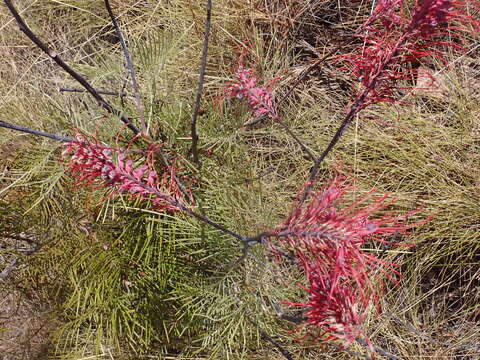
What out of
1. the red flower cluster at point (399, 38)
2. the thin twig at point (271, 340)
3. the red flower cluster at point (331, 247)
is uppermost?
the red flower cluster at point (399, 38)

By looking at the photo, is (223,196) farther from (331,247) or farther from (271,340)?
(331,247)

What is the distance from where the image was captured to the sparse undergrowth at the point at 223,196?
3.32 ft

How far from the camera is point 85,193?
44.2 inches

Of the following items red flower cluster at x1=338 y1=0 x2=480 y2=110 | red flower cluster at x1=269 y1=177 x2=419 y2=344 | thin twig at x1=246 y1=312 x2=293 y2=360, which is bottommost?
thin twig at x1=246 y1=312 x2=293 y2=360

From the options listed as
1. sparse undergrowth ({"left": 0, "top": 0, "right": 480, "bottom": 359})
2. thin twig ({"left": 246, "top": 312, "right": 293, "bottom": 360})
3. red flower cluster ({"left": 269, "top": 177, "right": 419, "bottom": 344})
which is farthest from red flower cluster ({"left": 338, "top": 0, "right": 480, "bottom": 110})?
thin twig ({"left": 246, "top": 312, "right": 293, "bottom": 360})

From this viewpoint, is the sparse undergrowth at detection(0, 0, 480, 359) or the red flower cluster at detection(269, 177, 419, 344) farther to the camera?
the sparse undergrowth at detection(0, 0, 480, 359)

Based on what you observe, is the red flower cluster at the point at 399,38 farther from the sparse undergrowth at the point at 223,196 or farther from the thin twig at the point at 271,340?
the thin twig at the point at 271,340

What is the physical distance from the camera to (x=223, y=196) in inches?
39.0

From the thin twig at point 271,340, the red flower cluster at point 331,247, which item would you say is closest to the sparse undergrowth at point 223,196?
the thin twig at point 271,340

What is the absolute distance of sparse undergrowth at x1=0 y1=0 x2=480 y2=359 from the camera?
101 centimetres

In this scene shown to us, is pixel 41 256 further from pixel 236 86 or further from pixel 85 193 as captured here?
pixel 236 86

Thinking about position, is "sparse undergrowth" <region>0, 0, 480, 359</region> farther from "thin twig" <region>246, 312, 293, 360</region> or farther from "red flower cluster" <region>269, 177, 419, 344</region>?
"red flower cluster" <region>269, 177, 419, 344</region>

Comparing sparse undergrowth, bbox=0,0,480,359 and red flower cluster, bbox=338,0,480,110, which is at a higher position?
red flower cluster, bbox=338,0,480,110

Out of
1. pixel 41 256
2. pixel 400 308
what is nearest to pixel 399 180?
pixel 400 308
